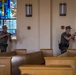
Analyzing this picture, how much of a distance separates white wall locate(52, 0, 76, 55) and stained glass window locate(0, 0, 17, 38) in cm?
137

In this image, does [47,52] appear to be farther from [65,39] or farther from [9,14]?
[9,14]

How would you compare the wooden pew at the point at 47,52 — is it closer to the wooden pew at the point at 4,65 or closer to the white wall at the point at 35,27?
the wooden pew at the point at 4,65

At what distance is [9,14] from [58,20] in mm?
1777

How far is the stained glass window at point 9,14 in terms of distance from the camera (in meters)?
9.37

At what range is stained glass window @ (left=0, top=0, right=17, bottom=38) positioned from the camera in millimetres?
9367

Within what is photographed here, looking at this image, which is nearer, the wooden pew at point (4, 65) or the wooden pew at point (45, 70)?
the wooden pew at point (45, 70)

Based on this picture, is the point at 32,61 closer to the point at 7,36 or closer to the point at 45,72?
the point at 45,72

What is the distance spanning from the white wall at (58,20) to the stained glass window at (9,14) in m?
1.37

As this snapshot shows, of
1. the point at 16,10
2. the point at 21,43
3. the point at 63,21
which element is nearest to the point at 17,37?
the point at 21,43

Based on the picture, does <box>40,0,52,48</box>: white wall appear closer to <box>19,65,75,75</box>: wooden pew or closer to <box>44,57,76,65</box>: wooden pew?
<box>44,57,76,65</box>: wooden pew

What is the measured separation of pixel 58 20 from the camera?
9.03 metres

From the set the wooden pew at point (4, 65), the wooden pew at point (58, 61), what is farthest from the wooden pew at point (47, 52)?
the wooden pew at point (58, 61)

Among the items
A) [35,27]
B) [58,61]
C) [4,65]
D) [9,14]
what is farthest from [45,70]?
[9,14]

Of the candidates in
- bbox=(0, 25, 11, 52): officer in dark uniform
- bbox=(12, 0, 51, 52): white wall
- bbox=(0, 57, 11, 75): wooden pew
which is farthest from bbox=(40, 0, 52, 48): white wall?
bbox=(0, 57, 11, 75): wooden pew
